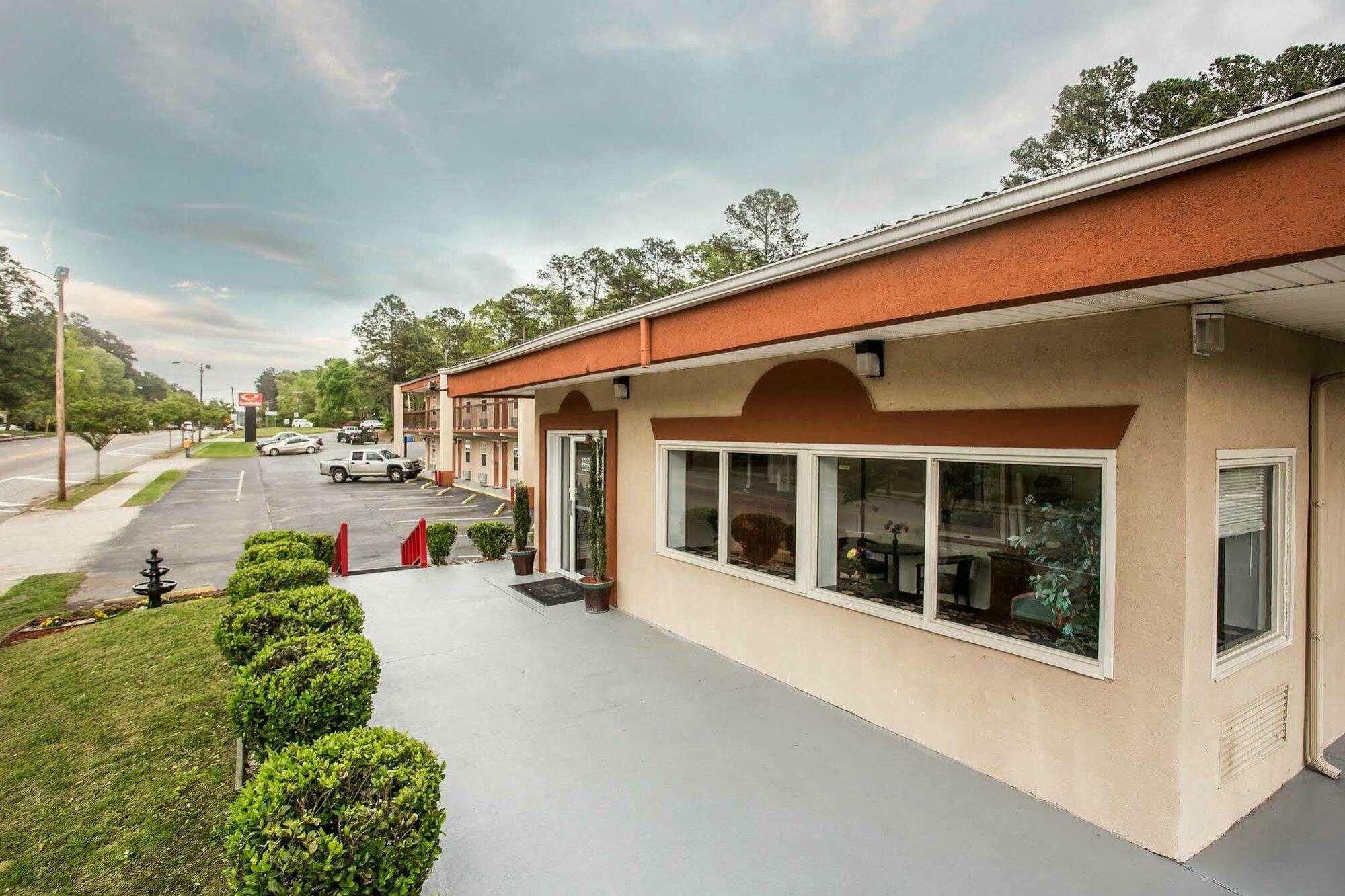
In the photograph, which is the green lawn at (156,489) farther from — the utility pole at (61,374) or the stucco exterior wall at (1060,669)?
the stucco exterior wall at (1060,669)

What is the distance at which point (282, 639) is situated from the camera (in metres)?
3.71

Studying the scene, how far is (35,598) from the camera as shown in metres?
8.55

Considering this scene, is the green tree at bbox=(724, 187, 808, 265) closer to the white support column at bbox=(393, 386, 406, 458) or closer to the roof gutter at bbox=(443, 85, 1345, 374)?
the white support column at bbox=(393, 386, 406, 458)

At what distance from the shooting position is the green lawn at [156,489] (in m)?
19.0

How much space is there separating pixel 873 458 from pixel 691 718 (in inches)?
92.7

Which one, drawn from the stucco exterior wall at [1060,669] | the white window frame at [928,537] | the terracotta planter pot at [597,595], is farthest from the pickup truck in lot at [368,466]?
the stucco exterior wall at [1060,669]

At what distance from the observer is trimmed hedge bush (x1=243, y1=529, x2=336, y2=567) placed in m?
6.92

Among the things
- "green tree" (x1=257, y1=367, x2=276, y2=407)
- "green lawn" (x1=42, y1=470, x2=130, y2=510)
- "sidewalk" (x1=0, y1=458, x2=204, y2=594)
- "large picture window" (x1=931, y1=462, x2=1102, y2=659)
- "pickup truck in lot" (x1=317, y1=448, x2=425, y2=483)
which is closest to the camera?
"large picture window" (x1=931, y1=462, x2=1102, y2=659)

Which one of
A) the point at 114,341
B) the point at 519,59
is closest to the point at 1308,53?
the point at 519,59

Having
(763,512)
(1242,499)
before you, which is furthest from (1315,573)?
(763,512)

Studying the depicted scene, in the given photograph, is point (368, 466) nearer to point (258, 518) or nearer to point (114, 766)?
point (258, 518)

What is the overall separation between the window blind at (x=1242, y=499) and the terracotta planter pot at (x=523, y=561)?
764 cm

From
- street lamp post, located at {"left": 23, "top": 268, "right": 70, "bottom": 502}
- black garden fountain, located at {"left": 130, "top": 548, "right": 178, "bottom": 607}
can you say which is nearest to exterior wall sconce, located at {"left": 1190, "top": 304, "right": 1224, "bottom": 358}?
black garden fountain, located at {"left": 130, "top": 548, "right": 178, "bottom": 607}

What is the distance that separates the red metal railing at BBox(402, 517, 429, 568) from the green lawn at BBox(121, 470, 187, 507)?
14296mm
